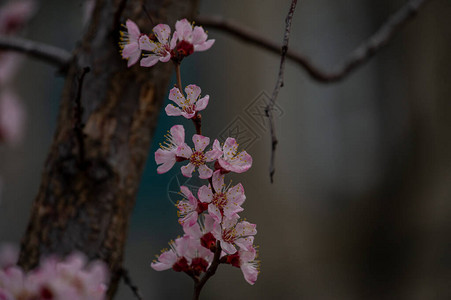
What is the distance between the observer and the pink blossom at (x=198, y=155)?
0.66ft

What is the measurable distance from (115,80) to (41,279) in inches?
10.2

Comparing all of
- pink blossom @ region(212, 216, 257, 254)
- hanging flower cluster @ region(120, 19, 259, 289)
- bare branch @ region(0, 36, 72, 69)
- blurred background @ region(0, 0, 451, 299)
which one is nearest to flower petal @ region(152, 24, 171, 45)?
hanging flower cluster @ region(120, 19, 259, 289)

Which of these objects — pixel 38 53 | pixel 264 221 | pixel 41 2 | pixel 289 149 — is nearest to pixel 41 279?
pixel 38 53

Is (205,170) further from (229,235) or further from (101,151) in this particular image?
(101,151)

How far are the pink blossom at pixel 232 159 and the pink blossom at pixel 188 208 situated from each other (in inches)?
0.9

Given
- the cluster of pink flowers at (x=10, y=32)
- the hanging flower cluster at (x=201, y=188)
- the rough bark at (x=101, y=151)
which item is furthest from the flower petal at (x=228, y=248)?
the cluster of pink flowers at (x=10, y=32)

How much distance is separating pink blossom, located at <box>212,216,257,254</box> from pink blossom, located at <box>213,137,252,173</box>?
25 mm

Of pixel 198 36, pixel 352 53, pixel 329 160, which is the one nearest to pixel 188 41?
pixel 198 36

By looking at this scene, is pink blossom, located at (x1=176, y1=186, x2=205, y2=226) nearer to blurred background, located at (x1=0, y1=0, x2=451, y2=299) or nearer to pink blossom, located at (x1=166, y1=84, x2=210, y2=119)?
pink blossom, located at (x1=166, y1=84, x2=210, y2=119)

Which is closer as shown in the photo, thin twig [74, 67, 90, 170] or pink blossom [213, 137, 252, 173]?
pink blossom [213, 137, 252, 173]

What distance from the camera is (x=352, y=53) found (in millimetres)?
714

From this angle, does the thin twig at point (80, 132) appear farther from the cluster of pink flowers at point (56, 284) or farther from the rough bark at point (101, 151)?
the cluster of pink flowers at point (56, 284)

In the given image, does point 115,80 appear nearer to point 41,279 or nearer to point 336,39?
point 41,279

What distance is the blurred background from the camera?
184 centimetres
